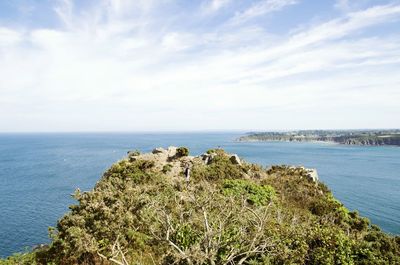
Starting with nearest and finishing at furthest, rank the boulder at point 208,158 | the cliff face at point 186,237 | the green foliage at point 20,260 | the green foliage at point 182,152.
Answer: the cliff face at point 186,237 → the green foliage at point 20,260 → the boulder at point 208,158 → the green foliage at point 182,152

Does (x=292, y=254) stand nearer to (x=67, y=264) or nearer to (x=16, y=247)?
(x=67, y=264)

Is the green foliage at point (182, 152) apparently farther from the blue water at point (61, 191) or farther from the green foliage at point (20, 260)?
the green foliage at point (20, 260)

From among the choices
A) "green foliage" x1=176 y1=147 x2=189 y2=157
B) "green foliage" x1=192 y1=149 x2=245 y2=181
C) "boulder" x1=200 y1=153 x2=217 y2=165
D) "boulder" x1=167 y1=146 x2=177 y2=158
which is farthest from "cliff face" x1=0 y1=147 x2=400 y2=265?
"green foliage" x1=176 y1=147 x2=189 y2=157

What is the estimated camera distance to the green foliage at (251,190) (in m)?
28.0

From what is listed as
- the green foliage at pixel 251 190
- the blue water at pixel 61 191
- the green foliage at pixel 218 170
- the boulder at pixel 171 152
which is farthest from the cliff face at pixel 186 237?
the blue water at pixel 61 191

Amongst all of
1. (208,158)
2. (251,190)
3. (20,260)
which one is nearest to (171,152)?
(208,158)

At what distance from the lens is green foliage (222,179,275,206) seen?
28016mm

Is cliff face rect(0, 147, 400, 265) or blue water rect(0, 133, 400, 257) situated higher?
cliff face rect(0, 147, 400, 265)

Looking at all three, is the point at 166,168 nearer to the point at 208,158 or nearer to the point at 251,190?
the point at 208,158

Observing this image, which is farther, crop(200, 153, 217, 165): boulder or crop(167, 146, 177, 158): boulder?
crop(167, 146, 177, 158): boulder

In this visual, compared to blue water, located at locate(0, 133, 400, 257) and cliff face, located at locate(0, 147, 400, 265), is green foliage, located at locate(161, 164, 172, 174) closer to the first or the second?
cliff face, located at locate(0, 147, 400, 265)

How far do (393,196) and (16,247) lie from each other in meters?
65.1

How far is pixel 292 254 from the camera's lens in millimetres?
14242

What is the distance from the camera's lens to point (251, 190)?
2959 centimetres
